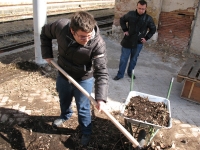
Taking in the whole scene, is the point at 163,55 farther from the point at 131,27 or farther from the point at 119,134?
the point at 119,134

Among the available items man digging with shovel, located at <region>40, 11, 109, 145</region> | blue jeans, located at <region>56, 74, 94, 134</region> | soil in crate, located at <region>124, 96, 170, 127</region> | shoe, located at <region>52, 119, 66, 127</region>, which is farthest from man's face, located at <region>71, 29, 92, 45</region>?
shoe, located at <region>52, 119, 66, 127</region>

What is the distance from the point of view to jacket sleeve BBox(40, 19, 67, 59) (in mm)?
3098

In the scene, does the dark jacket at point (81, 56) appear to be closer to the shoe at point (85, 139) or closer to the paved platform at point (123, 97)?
the shoe at point (85, 139)

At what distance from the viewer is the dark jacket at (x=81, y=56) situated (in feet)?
9.36

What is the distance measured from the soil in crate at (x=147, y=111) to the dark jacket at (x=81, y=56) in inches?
21.8

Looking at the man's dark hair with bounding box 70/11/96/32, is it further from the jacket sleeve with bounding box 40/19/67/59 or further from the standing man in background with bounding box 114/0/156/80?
the standing man in background with bounding box 114/0/156/80

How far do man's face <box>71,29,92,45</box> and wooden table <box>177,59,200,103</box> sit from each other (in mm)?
2860

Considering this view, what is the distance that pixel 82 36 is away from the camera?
267cm

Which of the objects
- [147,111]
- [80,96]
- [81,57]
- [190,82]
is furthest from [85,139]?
[190,82]

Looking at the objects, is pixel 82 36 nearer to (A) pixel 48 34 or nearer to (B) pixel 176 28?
(A) pixel 48 34

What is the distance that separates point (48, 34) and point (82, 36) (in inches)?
33.5

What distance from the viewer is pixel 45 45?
346cm

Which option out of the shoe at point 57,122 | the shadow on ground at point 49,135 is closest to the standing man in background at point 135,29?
the shadow on ground at point 49,135

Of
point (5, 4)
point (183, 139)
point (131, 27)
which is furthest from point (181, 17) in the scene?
point (5, 4)
